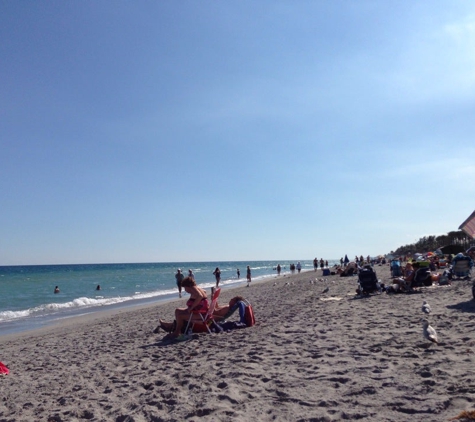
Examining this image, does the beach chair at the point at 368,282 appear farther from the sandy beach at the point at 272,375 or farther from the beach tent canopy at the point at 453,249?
the beach tent canopy at the point at 453,249

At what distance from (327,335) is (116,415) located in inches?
136

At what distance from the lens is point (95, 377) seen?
568cm

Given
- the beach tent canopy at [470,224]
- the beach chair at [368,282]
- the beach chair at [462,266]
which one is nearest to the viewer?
the beach tent canopy at [470,224]

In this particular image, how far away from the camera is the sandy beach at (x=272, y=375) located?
3.59 m

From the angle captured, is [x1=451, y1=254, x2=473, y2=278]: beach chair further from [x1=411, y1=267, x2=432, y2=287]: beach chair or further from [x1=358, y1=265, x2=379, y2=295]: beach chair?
[x1=358, y1=265, x2=379, y2=295]: beach chair

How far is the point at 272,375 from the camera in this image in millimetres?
4617

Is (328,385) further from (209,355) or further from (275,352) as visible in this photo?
(209,355)

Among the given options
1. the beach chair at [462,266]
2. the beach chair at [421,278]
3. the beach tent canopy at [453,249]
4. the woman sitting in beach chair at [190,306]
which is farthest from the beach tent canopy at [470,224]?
the beach tent canopy at [453,249]

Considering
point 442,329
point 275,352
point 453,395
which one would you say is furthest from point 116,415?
point 442,329

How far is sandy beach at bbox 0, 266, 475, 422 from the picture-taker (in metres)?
3.59

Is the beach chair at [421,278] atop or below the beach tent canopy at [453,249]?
below

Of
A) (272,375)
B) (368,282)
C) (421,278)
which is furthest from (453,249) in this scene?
(272,375)

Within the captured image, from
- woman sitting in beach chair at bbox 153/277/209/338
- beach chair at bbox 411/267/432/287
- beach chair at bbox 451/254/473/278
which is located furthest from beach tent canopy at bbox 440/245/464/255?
woman sitting in beach chair at bbox 153/277/209/338

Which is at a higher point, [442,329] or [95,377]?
[442,329]
